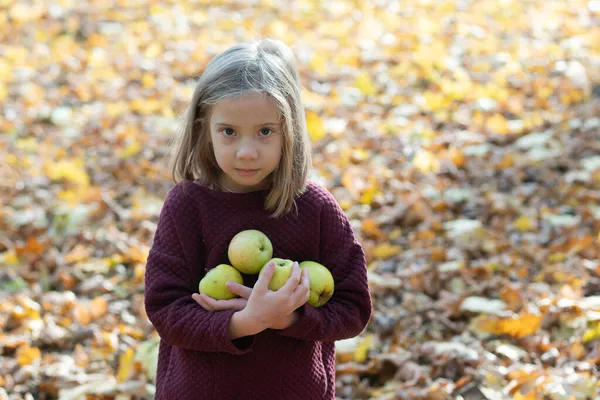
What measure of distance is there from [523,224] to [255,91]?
2.66 metres

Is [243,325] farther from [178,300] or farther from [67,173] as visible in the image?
[67,173]

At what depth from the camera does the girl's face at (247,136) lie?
1908mm

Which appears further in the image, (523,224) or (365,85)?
(365,85)

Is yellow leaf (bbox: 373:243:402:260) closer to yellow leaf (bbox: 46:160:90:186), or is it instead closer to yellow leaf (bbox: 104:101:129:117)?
yellow leaf (bbox: 46:160:90:186)

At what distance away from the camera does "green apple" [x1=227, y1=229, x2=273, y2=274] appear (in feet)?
6.33

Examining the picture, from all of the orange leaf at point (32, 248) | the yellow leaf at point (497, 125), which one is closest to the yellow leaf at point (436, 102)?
the yellow leaf at point (497, 125)

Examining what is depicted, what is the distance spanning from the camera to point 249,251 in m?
1.93

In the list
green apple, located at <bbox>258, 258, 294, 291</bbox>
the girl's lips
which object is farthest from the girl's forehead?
green apple, located at <bbox>258, 258, 294, 291</bbox>

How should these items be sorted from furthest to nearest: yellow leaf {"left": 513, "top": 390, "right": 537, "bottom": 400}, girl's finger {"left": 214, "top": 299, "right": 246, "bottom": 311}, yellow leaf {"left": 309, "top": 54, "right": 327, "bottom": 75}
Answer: yellow leaf {"left": 309, "top": 54, "right": 327, "bottom": 75} < yellow leaf {"left": 513, "top": 390, "right": 537, "bottom": 400} < girl's finger {"left": 214, "top": 299, "right": 246, "bottom": 311}

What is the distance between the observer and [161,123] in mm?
5797

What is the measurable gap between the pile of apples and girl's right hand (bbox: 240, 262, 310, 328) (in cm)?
7

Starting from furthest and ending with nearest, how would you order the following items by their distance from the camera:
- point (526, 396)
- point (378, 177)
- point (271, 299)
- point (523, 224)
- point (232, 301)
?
point (378, 177) → point (523, 224) → point (526, 396) → point (232, 301) → point (271, 299)

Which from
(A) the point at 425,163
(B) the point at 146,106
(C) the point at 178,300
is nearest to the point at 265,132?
(C) the point at 178,300

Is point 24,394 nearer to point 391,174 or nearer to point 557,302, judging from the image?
point 557,302
